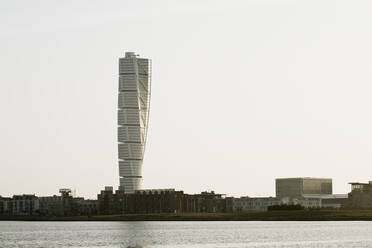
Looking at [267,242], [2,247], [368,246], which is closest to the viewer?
[368,246]

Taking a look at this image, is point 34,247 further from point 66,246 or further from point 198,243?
point 198,243

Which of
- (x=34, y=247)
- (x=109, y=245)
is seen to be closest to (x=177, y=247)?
(x=109, y=245)

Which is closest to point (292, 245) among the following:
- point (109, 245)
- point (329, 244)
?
point (329, 244)

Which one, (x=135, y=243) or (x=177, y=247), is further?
(x=135, y=243)

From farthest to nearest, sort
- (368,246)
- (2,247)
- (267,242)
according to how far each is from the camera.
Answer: (267,242), (2,247), (368,246)

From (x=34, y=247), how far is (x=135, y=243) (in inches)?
589

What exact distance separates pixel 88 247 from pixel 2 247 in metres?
11.9

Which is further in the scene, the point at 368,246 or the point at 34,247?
the point at 34,247

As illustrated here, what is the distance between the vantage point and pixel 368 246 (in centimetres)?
12231

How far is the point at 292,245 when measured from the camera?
427ft

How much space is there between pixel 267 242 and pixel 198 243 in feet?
35.8

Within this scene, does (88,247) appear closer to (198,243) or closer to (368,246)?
(198,243)

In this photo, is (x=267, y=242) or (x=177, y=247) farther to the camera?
(x=267, y=242)

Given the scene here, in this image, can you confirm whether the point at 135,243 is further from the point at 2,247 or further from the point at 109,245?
the point at 2,247
